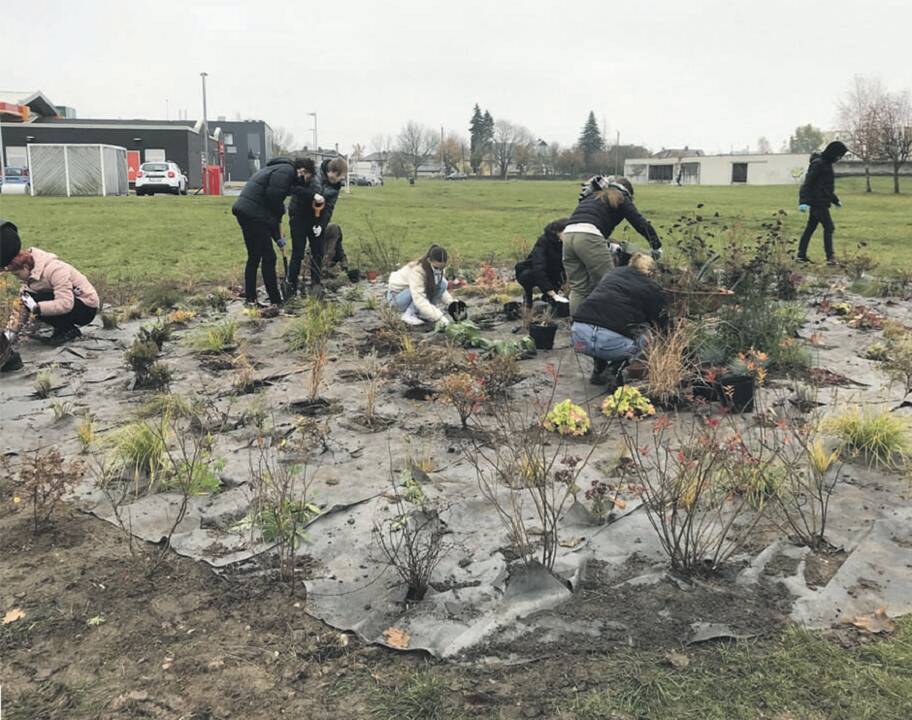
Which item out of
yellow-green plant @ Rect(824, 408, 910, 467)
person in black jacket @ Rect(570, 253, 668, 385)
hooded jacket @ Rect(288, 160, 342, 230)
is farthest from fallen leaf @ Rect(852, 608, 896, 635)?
hooded jacket @ Rect(288, 160, 342, 230)

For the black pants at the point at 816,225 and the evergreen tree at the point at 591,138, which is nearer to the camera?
the black pants at the point at 816,225

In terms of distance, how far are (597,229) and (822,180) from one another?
563 centimetres

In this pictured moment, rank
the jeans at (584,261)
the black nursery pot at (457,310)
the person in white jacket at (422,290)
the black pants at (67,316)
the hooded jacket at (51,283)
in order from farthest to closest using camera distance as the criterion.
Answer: the black nursery pot at (457,310)
the person in white jacket at (422,290)
the black pants at (67,316)
the hooded jacket at (51,283)
the jeans at (584,261)

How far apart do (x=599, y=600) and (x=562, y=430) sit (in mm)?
1509

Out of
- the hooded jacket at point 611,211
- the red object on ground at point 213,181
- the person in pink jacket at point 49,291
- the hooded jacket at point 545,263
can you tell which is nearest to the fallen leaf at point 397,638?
the hooded jacket at point 611,211

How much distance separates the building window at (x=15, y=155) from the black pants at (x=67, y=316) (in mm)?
42596

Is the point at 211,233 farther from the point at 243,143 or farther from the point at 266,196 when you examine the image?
the point at 243,143

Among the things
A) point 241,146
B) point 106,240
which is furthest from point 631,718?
point 241,146

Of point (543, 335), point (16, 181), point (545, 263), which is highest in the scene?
point (16, 181)

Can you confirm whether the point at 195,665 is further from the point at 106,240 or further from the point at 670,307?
the point at 106,240

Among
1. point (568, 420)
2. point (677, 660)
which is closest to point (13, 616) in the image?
point (677, 660)

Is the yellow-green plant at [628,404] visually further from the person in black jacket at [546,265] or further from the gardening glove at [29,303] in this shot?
the gardening glove at [29,303]

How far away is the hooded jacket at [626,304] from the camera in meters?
5.23

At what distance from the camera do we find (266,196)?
A: 7.70 metres
